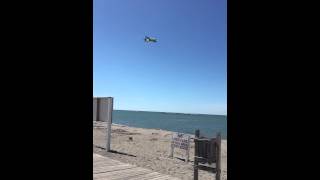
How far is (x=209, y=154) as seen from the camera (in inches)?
173

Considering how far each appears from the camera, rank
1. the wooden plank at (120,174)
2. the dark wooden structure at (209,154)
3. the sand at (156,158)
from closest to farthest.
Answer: the dark wooden structure at (209,154) → the wooden plank at (120,174) → the sand at (156,158)

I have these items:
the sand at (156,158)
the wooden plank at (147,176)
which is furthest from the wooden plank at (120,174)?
the sand at (156,158)

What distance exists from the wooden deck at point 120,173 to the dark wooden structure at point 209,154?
737 mm

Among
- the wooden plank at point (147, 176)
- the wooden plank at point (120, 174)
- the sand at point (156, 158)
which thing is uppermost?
the wooden plank at point (120, 174)

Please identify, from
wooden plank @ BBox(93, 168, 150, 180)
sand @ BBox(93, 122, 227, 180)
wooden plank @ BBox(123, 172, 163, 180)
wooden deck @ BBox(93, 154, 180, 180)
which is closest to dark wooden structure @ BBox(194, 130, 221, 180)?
wooden deck @ BBox(93, 154, 180, 180)

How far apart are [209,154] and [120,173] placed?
1618mm

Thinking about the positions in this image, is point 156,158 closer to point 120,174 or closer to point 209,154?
point 120,174

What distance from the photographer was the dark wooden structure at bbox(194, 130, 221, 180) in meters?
4.32

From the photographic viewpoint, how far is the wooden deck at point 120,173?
4805mm

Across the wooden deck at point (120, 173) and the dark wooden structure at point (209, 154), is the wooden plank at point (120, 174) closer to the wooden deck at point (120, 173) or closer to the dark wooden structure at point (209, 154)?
the wooden deck at point (120, 173)
